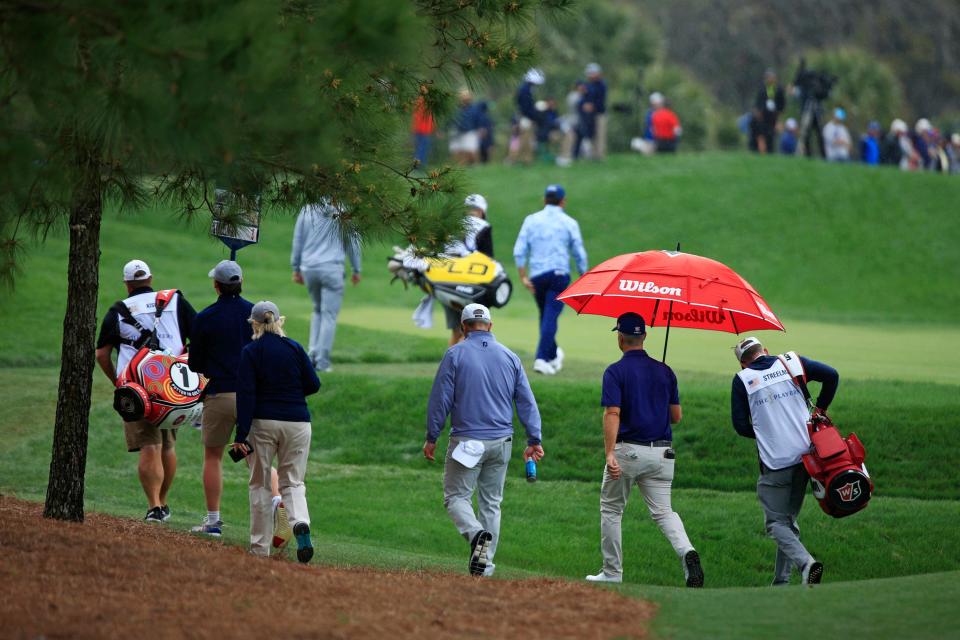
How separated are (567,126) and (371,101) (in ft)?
91.1

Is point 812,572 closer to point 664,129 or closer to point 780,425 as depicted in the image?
point 780,425

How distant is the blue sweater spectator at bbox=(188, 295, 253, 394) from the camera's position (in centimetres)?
953

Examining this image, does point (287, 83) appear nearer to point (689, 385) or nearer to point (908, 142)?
point (689, 385)

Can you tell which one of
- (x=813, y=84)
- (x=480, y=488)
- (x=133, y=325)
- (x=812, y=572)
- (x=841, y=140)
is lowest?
(x=812, y=572)

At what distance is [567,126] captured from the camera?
35.7 metres

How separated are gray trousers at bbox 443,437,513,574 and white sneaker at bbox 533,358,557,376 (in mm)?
5701

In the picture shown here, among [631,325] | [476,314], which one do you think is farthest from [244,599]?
[631,325]

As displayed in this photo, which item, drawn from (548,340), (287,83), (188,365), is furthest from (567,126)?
(287,83)

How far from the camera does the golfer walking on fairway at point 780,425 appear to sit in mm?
8930

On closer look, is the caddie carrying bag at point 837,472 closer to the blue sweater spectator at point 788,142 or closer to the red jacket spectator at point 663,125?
the red jacket spectator at point 663,125

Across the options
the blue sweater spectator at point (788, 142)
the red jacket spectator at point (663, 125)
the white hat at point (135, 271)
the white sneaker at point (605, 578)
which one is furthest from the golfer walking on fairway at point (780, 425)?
the blue sweater spectator at point (788, 142)

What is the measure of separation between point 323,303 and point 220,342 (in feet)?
16.2

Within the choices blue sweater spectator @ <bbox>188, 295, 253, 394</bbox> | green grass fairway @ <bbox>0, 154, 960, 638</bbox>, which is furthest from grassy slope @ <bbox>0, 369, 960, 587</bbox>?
blue sweater spectator @ <bbox>188, 295, 253, 394</bbox>

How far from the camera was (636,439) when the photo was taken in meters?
9.01
